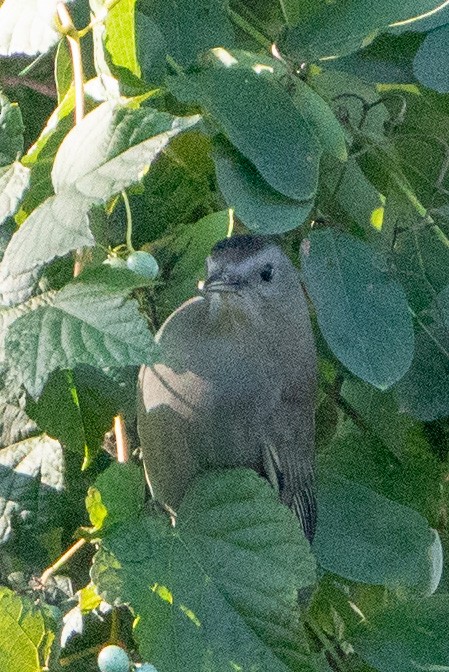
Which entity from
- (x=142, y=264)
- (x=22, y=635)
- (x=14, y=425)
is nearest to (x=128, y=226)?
(x=142, y=264)

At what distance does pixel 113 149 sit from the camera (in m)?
1.54

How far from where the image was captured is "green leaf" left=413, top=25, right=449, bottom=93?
1.84 meters

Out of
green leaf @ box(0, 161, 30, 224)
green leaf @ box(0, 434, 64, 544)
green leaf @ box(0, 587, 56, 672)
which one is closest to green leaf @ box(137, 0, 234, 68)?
green leaf @ box(0, 161, 30, 224)

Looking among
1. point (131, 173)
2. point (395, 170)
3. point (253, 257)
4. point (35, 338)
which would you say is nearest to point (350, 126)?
point (395, 170)

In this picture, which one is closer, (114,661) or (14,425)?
(114,661)

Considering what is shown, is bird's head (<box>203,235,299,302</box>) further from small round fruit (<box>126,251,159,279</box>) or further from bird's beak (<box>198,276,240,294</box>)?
small round fruit (<box>126,251,159,279</box>)

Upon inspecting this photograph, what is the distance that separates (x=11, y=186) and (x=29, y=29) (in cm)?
27

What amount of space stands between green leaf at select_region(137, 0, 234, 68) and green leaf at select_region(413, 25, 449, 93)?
30 cm

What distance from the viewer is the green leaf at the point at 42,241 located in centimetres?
146

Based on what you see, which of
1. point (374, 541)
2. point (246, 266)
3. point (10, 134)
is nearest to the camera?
point (10, 134)

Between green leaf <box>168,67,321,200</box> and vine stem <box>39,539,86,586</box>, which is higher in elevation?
green leaf <box>168,67,321,200</box>

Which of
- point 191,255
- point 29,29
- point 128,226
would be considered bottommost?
point 191,255

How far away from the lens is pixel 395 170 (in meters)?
2.03

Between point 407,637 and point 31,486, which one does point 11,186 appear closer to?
point 31,486
